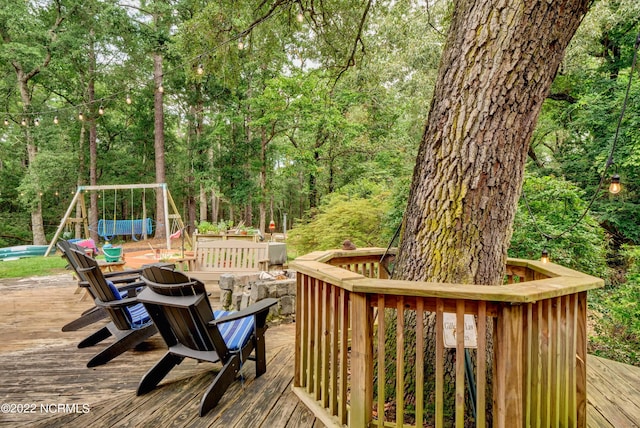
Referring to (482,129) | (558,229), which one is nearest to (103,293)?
(482,129)

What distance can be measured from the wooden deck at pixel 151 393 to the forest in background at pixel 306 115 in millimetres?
1447

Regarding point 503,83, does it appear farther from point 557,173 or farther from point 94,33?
point 94,33

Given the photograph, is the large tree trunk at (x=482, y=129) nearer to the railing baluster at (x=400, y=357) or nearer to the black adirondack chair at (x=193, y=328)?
the railing baluster at (x=400, y=357)

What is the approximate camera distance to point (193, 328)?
6.91ft

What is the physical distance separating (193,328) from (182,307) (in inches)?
8.0

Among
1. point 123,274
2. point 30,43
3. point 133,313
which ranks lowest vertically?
point 133,313

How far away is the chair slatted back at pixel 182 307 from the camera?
2.03m

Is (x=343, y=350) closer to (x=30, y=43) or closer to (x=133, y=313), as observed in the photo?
(x=133, y=313)

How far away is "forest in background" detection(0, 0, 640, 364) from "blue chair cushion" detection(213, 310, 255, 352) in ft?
9.00

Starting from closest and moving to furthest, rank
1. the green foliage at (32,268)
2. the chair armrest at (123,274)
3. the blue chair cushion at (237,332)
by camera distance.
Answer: the blue chair cushion at (237,332)
the chair armrest at (123,274)
the green foliage at (32,268)

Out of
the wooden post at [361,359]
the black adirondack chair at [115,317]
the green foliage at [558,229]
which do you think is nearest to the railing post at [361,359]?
the wooden post at [361,359]

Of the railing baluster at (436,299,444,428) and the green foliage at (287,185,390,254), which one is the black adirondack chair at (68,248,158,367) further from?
the green foliage at (287,185,390,254)

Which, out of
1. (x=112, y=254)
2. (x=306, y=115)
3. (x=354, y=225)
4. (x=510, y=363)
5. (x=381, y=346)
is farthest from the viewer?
(x=306, y=115)

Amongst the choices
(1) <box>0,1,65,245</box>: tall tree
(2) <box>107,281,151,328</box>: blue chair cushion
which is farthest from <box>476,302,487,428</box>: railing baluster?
(1) <box>0,1,65,245</box>: tall tree
